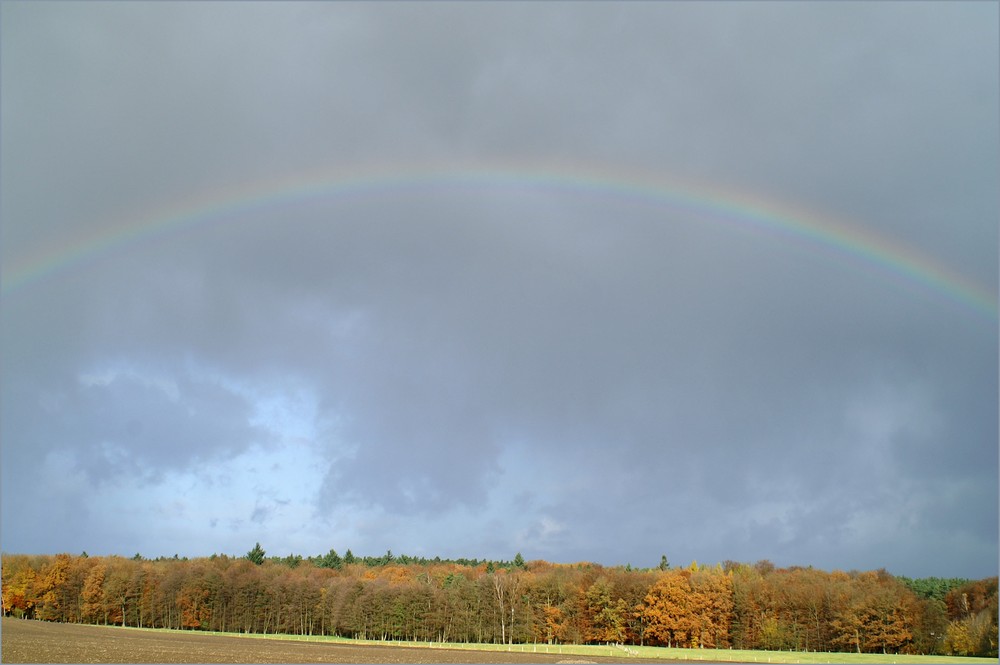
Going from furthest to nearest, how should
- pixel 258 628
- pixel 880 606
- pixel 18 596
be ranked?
1. pixel 18 596
2. pixel 258 628
3. pixel 880 606

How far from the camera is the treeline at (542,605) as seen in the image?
12594 centimetres

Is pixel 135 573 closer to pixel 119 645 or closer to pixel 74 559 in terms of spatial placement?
pixel 74 559

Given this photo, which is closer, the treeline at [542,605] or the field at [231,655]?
the field at [231,655]

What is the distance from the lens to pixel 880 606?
125312mm

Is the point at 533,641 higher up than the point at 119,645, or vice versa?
the point at 119,645

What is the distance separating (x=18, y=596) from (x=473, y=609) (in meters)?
107

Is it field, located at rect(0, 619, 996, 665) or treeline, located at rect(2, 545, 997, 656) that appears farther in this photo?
treeline, located at rect(2, 545, 997, 656)

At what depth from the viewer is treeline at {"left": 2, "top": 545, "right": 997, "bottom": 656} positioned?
126 metres

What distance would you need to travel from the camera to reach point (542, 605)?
14812cm

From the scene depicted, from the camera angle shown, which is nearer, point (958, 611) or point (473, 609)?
point (958, 611)

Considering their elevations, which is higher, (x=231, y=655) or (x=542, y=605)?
(x=231, y=655)

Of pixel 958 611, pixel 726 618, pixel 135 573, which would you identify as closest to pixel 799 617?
pixel 726 618

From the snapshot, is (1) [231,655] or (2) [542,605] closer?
(1) [231,655]

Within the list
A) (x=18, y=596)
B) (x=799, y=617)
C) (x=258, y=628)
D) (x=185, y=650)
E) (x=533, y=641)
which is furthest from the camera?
(x=18, y=596)
